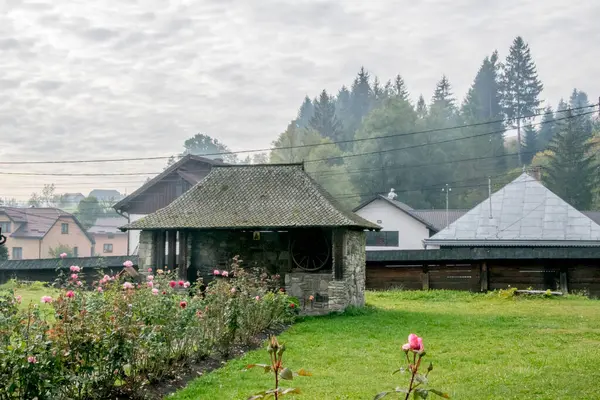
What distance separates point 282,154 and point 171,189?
A: 32.8 metres

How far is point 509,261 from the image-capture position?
2658 centimetres

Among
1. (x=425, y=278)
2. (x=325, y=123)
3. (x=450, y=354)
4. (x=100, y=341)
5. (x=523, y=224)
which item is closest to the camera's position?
(x=100, y=341)

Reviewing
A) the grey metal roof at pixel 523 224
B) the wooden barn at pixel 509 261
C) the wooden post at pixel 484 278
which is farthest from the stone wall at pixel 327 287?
the grey metal roof at pixel 523 224

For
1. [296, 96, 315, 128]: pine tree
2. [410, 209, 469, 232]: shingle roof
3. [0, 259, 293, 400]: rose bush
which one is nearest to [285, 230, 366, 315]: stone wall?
[0, 259, 293, 400]: rose bush

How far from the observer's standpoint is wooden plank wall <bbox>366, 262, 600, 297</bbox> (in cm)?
2598

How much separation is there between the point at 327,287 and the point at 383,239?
26.4 meters

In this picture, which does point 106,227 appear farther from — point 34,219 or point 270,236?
point 270,236

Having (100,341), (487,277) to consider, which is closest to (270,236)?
(487,277)

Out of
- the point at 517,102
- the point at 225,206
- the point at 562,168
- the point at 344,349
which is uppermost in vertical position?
the point at 517,102

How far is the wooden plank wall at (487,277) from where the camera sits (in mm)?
25984

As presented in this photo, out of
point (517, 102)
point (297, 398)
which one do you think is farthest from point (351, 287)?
point (517, 102)

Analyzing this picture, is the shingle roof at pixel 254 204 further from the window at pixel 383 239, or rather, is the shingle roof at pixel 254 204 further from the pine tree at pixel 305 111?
the pine tree at pixel 305 111

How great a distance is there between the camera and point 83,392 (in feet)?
24.3

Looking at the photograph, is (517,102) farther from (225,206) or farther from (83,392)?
(83,392)
